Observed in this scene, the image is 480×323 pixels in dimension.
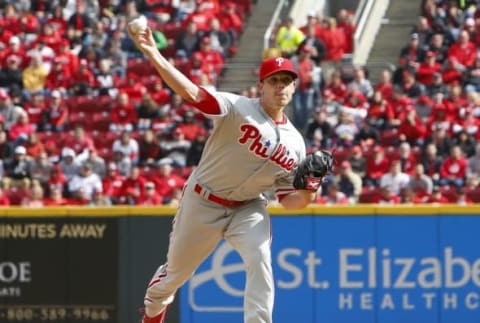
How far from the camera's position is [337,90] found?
19.2 m

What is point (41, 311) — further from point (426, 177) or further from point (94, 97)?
point (94, 97)

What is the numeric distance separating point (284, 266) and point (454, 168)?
4.39m

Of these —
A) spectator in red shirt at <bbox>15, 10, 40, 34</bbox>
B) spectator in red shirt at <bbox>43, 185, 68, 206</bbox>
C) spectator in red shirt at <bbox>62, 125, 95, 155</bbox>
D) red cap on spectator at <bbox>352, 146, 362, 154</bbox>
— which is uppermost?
spectator in red shirt at <bbox>15, 10, 40, 34</bbox>

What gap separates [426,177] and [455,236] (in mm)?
3494

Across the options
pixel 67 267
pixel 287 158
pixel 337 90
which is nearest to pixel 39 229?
pixel 67 267

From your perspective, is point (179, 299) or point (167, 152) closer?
point (179, 299)

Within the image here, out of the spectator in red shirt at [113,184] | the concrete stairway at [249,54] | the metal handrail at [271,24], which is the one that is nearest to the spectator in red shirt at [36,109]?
the spectator in red shirt at [113,184]

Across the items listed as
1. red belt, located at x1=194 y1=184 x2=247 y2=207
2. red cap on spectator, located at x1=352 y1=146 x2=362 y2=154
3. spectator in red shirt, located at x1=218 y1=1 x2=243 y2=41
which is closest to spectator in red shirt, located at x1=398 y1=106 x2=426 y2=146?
red cap on spectator, located at x1=352 y1=146 x2=362 y2=154

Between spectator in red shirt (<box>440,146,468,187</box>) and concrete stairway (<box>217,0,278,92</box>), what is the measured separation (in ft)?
14.5

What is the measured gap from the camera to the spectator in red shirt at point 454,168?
55.7 feet

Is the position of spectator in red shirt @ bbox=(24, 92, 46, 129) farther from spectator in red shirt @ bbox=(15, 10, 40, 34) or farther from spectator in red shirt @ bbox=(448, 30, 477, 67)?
spectator in red shirt @ bbox=(448, 30, 477, 67)

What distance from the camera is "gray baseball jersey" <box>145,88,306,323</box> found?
362 inches

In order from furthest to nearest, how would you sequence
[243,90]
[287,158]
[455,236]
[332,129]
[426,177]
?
[243,90]
[332,129]
[426,177]
[455,236]
[287,158]

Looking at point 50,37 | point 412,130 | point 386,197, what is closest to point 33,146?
point 50,37
